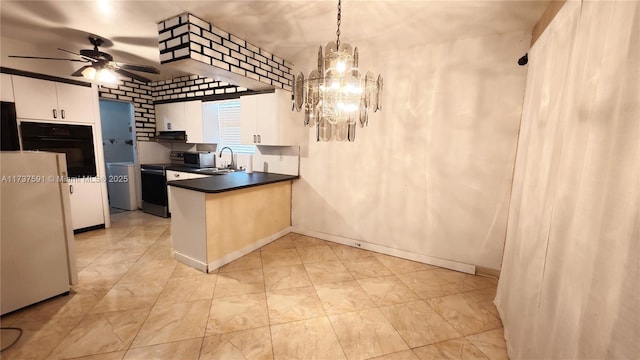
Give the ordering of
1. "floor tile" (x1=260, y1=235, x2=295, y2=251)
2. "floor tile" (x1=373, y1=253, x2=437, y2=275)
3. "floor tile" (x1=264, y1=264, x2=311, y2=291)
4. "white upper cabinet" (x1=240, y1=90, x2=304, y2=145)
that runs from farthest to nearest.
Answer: "white upper cabinet" (x1=240, y1=90, x2=304, y2=145) < "floor tile" (x1=260, y1=235, x2=295, y2=251) < "floor tile" (x1=373, y1=253, x2=437, y2=275) < "floor tile" (x1=264, y1=264, x2=311, y2=291)

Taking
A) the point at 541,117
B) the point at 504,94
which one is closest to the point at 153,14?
the point at 541,117

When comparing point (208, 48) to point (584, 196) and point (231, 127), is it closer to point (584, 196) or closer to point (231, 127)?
point (231, 127)

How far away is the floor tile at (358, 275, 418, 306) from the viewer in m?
2.14

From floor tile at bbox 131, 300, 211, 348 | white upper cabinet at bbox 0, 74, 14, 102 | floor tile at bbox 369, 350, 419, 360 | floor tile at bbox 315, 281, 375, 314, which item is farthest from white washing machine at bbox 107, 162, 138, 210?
floor tile at bbox 369, 350, 419, 360

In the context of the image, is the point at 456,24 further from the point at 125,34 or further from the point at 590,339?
the point at 125,34

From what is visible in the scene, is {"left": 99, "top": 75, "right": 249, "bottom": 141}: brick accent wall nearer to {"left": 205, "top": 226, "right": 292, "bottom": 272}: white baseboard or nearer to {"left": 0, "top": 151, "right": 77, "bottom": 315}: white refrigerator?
{"left": 205, "top": 226, "right": 292, "bottom": 272}: white baseboard

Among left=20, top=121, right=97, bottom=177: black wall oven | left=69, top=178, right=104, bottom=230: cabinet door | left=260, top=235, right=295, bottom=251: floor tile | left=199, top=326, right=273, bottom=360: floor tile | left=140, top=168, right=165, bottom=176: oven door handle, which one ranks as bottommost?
left=199, top=326, right=273, bottom=360: floor tile

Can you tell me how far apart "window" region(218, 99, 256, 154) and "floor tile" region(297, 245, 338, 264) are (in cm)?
192

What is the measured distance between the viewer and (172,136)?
4625 mm

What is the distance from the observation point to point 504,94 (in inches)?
93.0

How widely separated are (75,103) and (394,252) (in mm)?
4807

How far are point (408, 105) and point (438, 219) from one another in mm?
1346

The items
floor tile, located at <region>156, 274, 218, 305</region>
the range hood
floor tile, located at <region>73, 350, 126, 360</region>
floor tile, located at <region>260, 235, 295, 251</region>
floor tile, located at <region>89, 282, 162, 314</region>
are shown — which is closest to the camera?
floor tile, located at <region>73, 350, 126, 360</region>

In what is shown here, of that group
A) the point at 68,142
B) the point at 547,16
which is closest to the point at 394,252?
the point at 547,16
